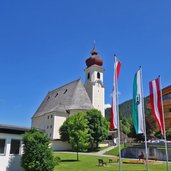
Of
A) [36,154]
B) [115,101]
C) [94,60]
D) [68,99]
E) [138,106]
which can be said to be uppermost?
[94,60]

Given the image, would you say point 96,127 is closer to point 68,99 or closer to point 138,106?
point 68,99

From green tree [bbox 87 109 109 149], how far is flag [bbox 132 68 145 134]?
108ft

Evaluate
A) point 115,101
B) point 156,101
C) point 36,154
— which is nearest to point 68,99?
point 36,154

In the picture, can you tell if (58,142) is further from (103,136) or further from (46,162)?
(46,162)

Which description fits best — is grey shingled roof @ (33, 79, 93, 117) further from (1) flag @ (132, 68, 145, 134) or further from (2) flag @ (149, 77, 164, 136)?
(1) flag @ (132, 68, 145, 134)

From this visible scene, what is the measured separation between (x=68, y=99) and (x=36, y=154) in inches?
1848

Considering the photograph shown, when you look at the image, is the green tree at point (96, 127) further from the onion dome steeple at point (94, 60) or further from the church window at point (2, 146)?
the church window at point (2, 146)

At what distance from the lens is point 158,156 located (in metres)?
33.7

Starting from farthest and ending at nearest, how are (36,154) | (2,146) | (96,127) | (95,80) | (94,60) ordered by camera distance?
(94,60) < (95,80) < (96,127) < (2,146) < (36,154)

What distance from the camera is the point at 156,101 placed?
66.4ft

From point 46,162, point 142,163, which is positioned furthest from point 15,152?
point 142,163

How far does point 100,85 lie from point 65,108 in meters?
16.2

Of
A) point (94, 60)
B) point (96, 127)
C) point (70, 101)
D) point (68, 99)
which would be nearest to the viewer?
point (96, 127)

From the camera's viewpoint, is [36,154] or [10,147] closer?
[36,154]
